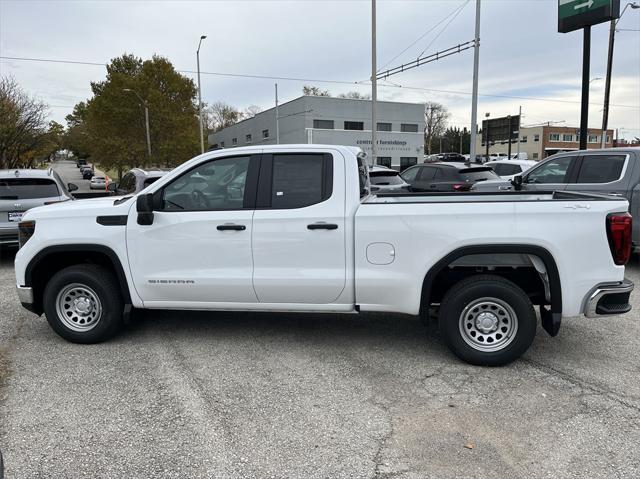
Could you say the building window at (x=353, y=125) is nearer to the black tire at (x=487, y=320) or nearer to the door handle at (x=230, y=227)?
the door handle at (x=230, y=227)

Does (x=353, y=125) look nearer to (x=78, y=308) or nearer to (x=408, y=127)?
(x=408, y=127)

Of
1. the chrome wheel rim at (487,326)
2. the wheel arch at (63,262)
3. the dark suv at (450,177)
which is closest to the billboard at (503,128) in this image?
the dark suv at (450,177)

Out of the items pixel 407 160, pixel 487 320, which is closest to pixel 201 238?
pixel 487 320

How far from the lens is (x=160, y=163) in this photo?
42.2 meters

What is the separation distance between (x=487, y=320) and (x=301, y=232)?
176cm

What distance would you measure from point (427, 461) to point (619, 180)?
6465mm

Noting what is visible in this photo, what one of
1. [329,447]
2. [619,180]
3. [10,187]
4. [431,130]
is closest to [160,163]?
[10,187]

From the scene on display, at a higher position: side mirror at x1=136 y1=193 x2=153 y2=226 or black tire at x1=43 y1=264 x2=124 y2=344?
side mirror at x1=136 y1=193 x2=153 y2=226

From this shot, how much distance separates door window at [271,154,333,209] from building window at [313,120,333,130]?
168 ft

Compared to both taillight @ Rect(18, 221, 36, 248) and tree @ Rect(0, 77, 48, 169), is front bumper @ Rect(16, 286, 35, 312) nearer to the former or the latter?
taillight @ Rect(18, 221, 36, 248)

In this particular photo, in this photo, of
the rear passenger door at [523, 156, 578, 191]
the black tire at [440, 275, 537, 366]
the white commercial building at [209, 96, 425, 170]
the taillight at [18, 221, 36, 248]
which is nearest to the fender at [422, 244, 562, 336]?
the black tire at [440, 275, 537, 366]

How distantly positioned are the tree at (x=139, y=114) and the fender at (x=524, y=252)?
38.6 meters

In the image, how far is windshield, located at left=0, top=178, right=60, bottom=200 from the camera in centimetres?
896

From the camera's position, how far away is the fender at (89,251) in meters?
4.72
